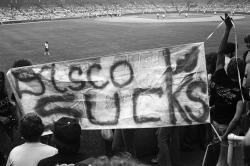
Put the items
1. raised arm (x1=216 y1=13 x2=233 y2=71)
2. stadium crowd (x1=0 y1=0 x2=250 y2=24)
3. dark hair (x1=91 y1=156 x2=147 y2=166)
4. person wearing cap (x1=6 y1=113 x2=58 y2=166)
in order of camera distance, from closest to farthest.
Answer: dark hair (x1=91 y1=156 x2=147 y2=166) → person wearing cap (x1=6 y1=113 x2=58 y2=166) → raised arm (x1=216 y1=13 x2=233 y2=71) → stadium crowd (x1=0 y1=0 x2=250 y2=24)

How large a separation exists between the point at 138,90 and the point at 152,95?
8.8 inches

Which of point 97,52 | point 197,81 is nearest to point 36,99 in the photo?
point 197,81

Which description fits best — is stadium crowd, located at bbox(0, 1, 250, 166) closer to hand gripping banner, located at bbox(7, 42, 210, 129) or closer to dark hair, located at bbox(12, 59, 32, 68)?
dark hair, located at bbox(12, 59, 32, 68)

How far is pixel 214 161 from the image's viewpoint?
450 cm

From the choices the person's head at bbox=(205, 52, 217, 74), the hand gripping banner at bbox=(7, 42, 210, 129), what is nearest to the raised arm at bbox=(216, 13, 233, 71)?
the hand gripping banner at bbox=(7, 42, 210, 129)

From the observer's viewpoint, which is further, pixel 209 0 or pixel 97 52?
pixel 209 0

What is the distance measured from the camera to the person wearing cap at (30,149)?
3.23 m

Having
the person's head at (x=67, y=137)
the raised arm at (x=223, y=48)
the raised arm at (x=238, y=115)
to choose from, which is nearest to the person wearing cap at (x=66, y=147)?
the person's head at (x=67, y=137)

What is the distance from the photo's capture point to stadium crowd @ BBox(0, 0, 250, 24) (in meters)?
62.1

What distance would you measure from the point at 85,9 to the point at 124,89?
76908mm

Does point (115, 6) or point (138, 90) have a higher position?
point (115, 6)

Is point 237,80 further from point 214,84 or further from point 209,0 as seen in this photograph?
point 209,0

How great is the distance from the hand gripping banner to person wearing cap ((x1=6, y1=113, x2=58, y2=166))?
139 centimetres

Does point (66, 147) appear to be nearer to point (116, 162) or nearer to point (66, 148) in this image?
point (66, 148)
